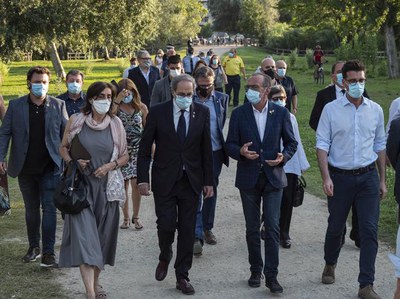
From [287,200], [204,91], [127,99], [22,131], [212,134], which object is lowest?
[287,200]

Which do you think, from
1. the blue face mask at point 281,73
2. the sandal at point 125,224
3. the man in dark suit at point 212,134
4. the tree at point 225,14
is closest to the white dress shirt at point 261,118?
the man in dark suit at point 212,134

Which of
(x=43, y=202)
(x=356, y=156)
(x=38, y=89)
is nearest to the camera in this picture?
(x=356, y=156)

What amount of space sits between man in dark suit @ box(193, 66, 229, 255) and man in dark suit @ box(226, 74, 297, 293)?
1.10 metres

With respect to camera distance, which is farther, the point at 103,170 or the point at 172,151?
the point at 172,151

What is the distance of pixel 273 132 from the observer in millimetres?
6688

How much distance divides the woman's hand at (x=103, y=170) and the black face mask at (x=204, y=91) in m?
2.00

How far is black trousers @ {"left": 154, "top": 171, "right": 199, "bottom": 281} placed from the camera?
6.65m

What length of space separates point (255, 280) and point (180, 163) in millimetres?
1285

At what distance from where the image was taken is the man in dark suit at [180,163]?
6.59 m

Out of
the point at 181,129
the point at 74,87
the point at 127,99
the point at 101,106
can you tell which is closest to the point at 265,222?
the point at 181,129

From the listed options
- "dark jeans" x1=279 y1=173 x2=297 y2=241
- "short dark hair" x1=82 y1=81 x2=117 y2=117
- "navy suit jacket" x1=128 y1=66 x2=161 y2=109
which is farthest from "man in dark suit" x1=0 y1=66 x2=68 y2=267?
"navy suit jacket" x1=128 y1=66 x2=161 y2=109

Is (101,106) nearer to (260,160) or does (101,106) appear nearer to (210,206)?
(260,160)

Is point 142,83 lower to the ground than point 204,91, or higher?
lower

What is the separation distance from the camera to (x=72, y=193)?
6.12 m
